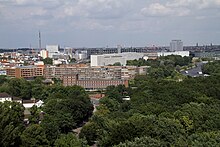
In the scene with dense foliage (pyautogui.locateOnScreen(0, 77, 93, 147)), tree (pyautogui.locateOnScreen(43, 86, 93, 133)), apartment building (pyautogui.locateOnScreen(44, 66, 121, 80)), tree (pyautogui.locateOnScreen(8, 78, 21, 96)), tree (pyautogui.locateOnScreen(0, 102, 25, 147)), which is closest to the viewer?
tree (pyautogui.locateOnScreen(0, 102, 25, 147))

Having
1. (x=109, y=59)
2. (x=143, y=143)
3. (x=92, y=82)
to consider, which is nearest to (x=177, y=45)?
(x=109, y=59)

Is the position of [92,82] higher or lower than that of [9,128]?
lower

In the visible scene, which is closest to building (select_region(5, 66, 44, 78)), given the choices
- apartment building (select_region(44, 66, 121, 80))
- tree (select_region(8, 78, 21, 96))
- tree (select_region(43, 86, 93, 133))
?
apartment building (select_region(44, 66, 121, 80))

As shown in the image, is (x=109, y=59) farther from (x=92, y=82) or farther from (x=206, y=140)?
(x=206, y=140)

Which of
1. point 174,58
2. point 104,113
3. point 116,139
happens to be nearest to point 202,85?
point 104,113

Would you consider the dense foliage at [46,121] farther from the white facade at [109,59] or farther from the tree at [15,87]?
the white facade at [109,59]

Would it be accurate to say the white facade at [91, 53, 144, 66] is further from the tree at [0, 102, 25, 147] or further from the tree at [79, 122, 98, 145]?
the tree at [79, 122, 98, 145]
